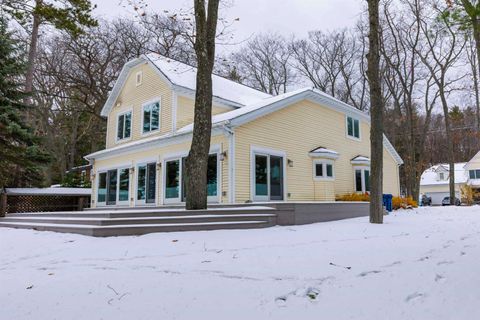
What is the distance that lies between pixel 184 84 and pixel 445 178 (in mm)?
32625

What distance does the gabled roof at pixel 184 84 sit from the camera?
46.2 ft

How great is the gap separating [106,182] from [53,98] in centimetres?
1138

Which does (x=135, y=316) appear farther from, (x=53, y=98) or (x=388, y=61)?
(x=53, y=98)

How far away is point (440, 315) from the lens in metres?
2.81

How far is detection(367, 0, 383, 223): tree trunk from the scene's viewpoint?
9.01 metres

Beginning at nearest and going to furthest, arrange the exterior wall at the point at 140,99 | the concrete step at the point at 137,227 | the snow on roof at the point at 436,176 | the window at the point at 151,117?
the concrete step at the point at 137,227 → the exterior wall at the point at 140,99 → the window at the point at 151,117 → the snow on roof at the point at 436,176

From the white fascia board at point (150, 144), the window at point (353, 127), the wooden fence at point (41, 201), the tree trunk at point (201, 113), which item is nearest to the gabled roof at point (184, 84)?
the white fascia board at point (150, 144)

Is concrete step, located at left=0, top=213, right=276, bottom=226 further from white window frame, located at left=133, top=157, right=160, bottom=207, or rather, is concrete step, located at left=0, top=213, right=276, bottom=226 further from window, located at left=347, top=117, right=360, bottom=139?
window, located at left=347, top=117, right=360, bottom=139

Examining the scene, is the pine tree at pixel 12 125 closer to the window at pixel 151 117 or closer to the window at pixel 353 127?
the window at pixel 151 117

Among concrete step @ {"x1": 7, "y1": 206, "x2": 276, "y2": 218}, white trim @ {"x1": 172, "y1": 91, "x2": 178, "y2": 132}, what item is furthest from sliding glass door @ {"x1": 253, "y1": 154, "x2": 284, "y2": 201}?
white trim @ {"x1": 172, "y1": 91, "x2": 178, "y2": 132}

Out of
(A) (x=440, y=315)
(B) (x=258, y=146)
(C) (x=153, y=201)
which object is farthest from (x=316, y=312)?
(C) (x=153, y=201)

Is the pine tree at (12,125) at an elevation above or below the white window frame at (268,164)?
above

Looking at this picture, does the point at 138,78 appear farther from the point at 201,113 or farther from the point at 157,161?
the point at 201,113

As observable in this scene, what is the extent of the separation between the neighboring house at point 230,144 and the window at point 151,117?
0.04 meters
